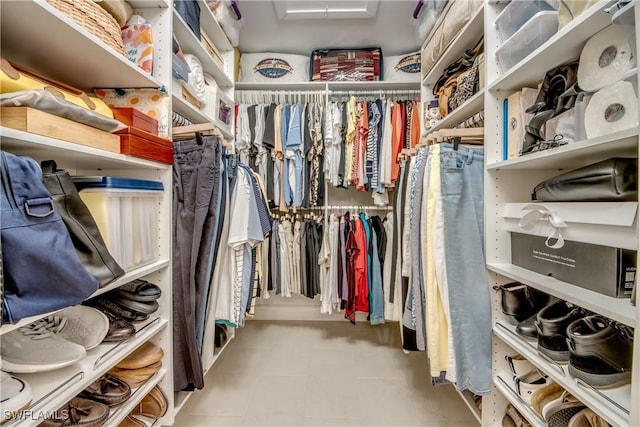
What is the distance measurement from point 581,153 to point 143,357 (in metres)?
1.60

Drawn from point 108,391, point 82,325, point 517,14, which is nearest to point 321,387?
point 108,391

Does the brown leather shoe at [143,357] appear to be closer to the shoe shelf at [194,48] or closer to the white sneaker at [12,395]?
the white sneaker at [12,395]

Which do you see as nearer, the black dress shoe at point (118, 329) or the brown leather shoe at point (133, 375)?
the black dress shoe at point (118, 329)

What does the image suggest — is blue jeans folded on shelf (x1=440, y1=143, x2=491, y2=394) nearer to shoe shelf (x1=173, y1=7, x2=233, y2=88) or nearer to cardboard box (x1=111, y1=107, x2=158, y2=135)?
cardboard box (x1=111, y1=107, x2=158, y2=135)

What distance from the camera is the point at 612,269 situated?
0.72 metres

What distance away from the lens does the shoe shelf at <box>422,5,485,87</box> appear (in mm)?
1242

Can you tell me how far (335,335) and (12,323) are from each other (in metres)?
1.93

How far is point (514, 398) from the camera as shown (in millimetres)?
1016

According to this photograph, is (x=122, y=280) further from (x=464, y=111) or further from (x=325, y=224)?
(x=464, y=111)

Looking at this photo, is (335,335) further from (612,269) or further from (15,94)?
(15,94)

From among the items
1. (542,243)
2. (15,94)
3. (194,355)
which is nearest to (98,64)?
(15,94)

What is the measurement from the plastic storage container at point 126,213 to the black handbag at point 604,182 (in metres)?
1.35

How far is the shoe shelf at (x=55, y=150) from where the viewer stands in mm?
617

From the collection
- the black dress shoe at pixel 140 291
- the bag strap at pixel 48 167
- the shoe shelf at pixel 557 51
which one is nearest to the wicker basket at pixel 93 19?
the bag strap at pixel 48 167
